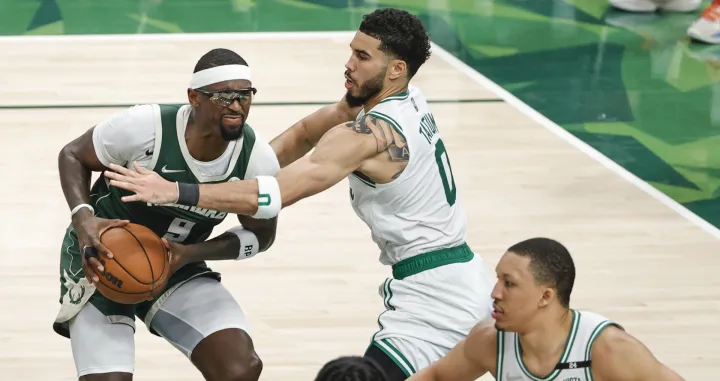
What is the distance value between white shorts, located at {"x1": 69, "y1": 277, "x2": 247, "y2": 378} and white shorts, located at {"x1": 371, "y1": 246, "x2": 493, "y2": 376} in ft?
2.02

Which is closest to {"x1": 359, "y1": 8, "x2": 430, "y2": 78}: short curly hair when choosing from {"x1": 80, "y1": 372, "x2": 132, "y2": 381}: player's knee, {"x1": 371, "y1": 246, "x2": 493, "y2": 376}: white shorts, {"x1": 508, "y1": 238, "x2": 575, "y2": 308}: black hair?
{"x1": 371, "y1": 246, "x2": 493, "y2": 376}: white shorts

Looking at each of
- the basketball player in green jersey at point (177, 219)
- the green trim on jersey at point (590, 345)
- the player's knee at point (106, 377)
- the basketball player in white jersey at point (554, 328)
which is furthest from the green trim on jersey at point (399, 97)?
the player's knee at point (106, 377)

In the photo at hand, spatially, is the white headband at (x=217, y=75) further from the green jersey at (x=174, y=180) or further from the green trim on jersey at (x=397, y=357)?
the green trim on jersey at (x=397, y=357)

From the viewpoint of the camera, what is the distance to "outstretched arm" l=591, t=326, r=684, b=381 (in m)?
3.94

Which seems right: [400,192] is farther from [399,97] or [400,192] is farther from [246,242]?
[246,242]

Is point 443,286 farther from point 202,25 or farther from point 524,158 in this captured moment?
point 202,25

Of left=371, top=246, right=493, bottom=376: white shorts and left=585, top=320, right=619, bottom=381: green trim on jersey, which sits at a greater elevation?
left=585, top=320, right=619, bottom=381: green trim on jersey

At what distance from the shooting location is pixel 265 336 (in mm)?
6223

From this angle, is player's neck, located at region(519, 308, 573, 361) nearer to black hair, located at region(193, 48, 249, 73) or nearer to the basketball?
the basketball

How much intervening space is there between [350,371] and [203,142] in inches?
70.8

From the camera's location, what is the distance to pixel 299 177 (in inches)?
174

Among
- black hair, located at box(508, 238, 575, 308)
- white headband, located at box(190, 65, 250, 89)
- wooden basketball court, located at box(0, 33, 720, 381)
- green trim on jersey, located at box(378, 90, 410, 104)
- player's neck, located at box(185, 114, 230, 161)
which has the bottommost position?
wooden basketball court, located at box(0, 33, 720, 381)

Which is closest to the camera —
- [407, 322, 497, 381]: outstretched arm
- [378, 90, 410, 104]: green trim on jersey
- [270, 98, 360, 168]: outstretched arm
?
[407, 322, 497, 381]: outstretched arm

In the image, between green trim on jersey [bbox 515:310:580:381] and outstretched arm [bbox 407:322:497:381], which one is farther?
outstretched arm [bbox 407:322:497:381]
